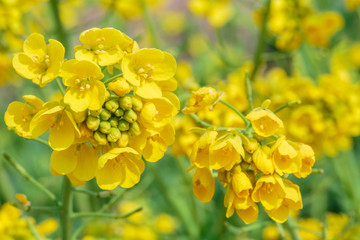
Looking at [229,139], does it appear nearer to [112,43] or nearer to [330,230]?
[112,43]

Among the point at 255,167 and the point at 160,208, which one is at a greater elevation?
the point at 255,167

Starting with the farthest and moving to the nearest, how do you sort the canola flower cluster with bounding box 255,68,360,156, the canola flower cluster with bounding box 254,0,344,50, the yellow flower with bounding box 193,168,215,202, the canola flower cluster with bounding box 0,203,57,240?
the canola flower cluster with bounding box 254,0,344,50, the canola flower cluster with bounding box 255,68,360,156, the canola flower cluster with bounding box 0,203,57,240, the yellow flower with bounding box 193,168,215,202

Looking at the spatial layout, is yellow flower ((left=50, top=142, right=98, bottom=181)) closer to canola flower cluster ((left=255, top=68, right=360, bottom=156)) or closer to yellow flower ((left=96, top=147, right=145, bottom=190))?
yellow flower ((left=96, top=147, right=145, bottom=190))

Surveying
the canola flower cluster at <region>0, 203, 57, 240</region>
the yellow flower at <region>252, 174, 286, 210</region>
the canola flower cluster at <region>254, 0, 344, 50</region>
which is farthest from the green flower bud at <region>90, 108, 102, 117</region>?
the canola flower cluster at <region>254, 0, 344, 50</region>

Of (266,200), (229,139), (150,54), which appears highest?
(150,54)

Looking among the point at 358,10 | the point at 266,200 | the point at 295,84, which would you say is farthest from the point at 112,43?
the point at 358,10

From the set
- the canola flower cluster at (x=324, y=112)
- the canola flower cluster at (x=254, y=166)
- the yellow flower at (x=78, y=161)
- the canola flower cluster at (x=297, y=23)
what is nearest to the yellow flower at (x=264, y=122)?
the canola flower cluster at (x=254, y=166)

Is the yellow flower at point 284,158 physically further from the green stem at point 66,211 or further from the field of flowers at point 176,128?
the green stem at point 66,211

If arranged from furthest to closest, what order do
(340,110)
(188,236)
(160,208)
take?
(160,208) → (188,236) → (340,110)
